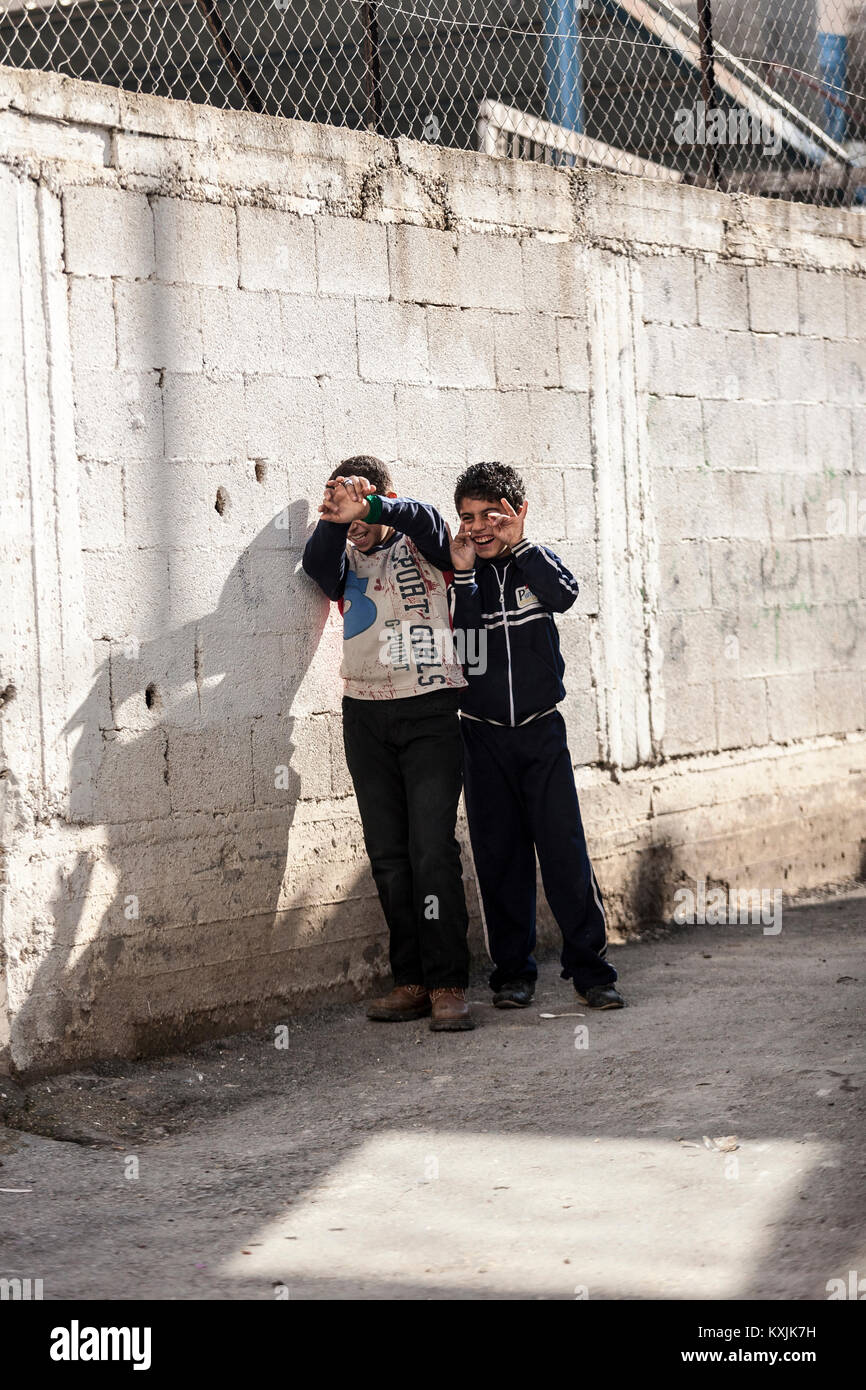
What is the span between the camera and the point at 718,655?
682 centimetres

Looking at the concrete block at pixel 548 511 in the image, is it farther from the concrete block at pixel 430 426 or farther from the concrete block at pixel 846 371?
the concrete block at pixel 846 371

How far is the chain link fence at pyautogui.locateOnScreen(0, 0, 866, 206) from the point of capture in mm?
6293

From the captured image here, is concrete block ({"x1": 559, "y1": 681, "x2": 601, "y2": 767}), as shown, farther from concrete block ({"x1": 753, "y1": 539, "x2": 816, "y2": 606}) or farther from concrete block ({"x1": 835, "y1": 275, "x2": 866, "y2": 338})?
concrete block ({"x1": 835, "y1": 275, "x2": 866, "y2": 338})

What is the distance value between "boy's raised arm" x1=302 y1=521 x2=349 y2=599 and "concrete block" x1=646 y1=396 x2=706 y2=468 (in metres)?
1.95

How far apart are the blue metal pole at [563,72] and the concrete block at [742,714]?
8.56ft

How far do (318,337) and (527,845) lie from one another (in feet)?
6.39

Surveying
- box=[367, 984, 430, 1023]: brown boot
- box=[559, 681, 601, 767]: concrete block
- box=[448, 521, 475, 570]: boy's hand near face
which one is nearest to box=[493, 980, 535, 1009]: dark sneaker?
box=[367, 984, 430, 1023]: brown boot

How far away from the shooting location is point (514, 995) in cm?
534

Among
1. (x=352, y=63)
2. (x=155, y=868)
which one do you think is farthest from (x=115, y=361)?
(x=352, y=63)

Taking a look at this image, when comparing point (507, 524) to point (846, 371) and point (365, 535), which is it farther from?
point (846, 371)

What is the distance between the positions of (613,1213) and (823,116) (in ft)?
22.0

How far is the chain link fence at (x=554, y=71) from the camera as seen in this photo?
20.6 ft

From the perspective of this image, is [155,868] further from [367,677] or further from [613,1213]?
[613,1213]

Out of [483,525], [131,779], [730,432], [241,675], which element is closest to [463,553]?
[483,525]
